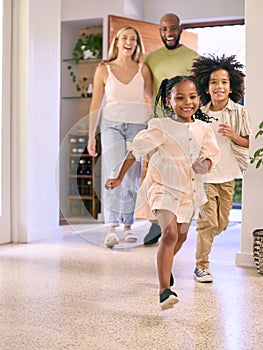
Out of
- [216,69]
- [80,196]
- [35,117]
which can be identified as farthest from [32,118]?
[216,69]

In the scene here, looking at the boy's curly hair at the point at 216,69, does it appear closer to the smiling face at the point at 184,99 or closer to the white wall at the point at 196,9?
the smiling face at the point at 184,99

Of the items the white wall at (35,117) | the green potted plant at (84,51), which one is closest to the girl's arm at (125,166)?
the white wall at (35,117)

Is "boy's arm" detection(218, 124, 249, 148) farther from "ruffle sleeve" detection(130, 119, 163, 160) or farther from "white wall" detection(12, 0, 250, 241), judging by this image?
"white wall" detection(12, 0, 250, 241)

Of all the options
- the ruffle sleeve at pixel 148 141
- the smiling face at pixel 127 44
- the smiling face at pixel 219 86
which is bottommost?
the ruffle sleeve at pixel 148 141

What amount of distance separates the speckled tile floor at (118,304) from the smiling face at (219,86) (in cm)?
99

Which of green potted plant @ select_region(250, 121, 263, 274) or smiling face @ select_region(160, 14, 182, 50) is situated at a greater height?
smiling face @ select_region(160, 14, 182, 50)

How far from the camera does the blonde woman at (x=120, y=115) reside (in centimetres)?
389

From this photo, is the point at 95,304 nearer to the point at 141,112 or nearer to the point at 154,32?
the point at 141,112

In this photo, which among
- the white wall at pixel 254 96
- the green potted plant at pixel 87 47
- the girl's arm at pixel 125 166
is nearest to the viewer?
the girl's arm at pixel 125 166

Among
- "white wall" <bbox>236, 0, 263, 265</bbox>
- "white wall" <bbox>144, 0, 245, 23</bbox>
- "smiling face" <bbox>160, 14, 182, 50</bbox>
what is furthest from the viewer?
"white wall" <bbox>144, 0, 245, 23</bbox>

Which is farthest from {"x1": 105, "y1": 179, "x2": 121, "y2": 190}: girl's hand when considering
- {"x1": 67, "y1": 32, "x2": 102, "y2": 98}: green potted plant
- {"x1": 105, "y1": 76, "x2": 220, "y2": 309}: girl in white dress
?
{"x1": 67, "y1": 32, "x2": 102, "y2": 98}: green potted plant

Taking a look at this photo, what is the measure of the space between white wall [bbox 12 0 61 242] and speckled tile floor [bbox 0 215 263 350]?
45cm

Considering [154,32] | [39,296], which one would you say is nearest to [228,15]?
[154,32]

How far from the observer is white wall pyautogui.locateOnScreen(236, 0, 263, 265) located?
3.82m
